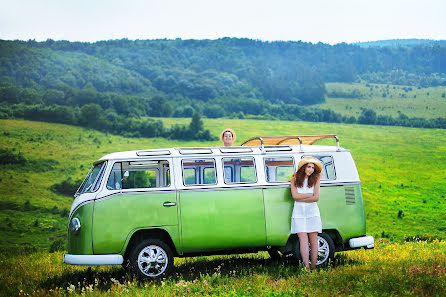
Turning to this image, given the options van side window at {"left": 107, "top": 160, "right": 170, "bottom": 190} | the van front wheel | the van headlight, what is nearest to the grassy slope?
the van front wheel

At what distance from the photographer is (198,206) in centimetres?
899

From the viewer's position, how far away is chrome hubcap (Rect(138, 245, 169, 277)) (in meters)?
8.80

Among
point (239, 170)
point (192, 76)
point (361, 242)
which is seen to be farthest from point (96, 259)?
point (192, 76)

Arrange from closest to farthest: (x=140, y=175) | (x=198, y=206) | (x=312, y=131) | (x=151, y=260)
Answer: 1. (x=151, y=260)
2. (x=198, y=206)
3. (x=140, y=175)
4. (x=312, y=131)

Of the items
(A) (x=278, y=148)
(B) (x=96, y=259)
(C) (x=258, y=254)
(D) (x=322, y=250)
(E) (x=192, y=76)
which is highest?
(E) (x=192, y=76)

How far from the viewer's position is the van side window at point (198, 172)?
9.09 metres

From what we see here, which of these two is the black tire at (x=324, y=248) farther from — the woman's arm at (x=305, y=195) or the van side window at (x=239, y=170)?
the van side window at (x=239, y=170)

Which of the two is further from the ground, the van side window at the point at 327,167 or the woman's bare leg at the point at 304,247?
the van side window at the point at 327,167

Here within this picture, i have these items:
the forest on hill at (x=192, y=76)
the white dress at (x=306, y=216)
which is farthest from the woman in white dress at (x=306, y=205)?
the forest on hill at (x=192, y=76)

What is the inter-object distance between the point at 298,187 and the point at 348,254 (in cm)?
315

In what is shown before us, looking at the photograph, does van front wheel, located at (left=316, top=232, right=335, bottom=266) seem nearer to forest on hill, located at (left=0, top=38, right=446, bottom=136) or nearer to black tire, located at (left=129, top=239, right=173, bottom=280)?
black tire, located at (left=129, top=239, right=173, bottom=280)

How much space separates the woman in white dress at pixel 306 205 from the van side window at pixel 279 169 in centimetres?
44

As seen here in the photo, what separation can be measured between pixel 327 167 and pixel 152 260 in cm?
379

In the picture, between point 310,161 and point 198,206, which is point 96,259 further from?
point 310,161
